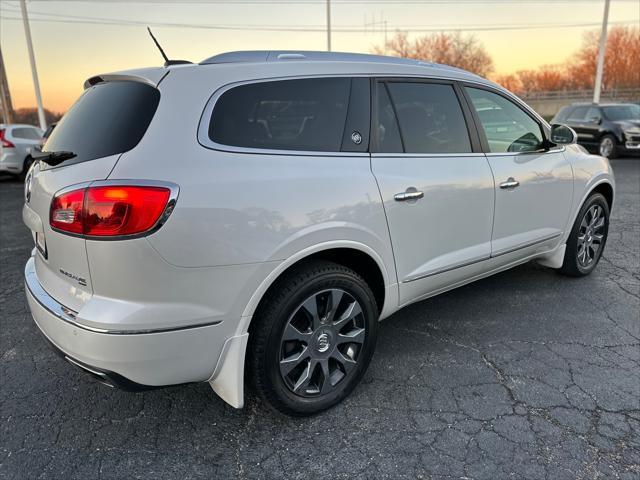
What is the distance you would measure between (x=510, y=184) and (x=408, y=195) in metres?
1.06

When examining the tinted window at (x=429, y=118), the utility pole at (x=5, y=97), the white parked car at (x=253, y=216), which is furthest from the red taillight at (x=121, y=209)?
the utility pole at (x=5, y=97)

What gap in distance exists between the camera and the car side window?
3.35 m

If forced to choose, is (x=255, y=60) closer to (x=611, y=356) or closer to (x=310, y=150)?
(x=310, y=150)

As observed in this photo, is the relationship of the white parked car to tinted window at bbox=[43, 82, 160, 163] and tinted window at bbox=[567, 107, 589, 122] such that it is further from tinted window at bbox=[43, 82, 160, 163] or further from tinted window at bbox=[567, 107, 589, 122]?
tinted window at bbox=[567, 107, 589, 122]

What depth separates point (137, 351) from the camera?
194cm

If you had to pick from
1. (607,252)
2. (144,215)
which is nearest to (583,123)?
(607,252)

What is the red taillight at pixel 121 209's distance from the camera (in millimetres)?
1873

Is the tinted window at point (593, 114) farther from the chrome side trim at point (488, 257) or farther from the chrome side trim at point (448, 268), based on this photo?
the chrome side trim at point (448, 268)

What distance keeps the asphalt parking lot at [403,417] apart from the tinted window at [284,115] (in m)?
1.41

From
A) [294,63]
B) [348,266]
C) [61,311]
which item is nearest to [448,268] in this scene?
[348,266]

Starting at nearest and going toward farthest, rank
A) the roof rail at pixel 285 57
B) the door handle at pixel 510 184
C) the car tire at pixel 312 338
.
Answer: the car tire at pixel 312 338
the roof rail at pixel 285 57
the door handle at pixel 510 184

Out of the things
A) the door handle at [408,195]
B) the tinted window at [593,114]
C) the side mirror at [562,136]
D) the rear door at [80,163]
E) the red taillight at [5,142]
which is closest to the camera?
the rear door at [80,163]

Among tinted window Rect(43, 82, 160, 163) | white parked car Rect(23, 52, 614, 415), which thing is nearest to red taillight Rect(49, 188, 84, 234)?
white parked car Rect(23, 52, 614, 415)

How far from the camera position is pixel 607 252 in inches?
207
